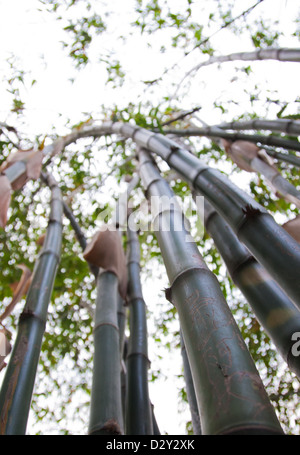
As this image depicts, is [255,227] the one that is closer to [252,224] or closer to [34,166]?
[252,224]

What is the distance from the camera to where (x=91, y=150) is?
142 inches

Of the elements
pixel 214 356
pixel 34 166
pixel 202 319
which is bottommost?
pixel 214 356

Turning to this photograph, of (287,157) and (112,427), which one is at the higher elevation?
(287,157)

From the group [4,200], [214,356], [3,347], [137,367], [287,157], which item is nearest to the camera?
[214,356]

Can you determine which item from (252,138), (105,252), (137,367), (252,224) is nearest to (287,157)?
(252,138)

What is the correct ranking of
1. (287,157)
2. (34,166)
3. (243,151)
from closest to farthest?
(34,166) < (243,151) < (287,157)

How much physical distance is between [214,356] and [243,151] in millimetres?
1874

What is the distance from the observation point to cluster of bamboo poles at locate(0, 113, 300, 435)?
73 cm

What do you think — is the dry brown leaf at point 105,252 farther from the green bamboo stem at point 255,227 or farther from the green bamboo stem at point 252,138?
the green bamboo stem at point 252,138

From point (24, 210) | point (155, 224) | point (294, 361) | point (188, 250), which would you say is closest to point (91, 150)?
point (24, 210)

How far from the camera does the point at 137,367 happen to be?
70.6 inches

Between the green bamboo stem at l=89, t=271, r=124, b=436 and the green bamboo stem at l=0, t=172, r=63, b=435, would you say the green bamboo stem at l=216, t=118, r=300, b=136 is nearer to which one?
the green bamboo stem at l=89, t=271, r=124, b=436

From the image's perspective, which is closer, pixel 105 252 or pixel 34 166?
pixel 105 252
